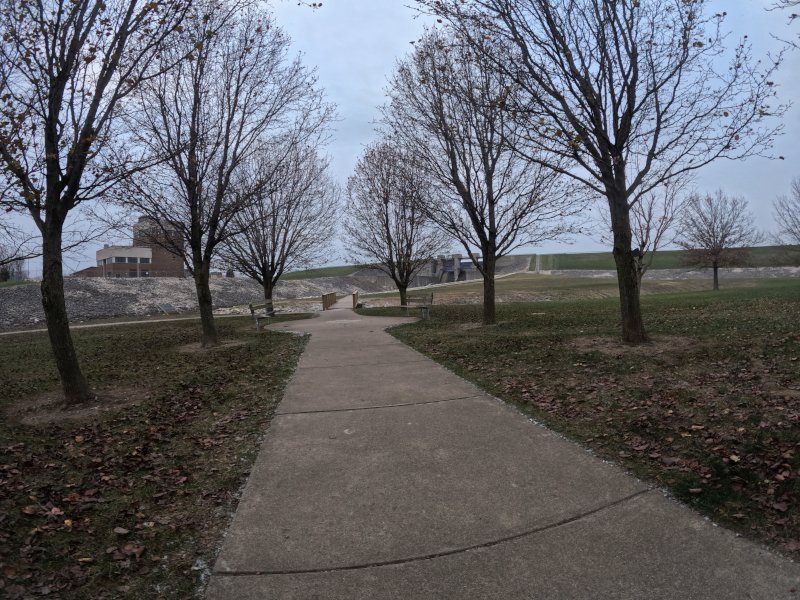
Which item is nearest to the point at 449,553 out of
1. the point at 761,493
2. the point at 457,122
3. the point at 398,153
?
the point at 761,493

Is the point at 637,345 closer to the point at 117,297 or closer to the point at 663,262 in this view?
the point at 117,297

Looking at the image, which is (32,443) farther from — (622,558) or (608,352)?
(608,352)

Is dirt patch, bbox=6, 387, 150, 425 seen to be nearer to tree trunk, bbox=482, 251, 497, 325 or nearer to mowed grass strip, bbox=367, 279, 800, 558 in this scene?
mowed grass strip, bbox=367, 279, 800, 558

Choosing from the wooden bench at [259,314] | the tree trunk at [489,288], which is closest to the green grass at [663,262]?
the wooden bench at [259,314]

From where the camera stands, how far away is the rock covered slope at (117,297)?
27.6m

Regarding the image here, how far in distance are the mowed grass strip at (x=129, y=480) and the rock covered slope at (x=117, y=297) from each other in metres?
21.1

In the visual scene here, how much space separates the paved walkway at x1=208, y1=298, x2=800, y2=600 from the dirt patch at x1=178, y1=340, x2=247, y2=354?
7.59 m

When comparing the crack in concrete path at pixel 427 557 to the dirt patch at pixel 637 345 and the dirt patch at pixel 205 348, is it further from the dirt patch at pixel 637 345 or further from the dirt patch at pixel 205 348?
the dirt patch at pixel 205 348

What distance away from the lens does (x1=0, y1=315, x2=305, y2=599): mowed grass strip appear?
316cm

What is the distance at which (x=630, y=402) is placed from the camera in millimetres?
6109

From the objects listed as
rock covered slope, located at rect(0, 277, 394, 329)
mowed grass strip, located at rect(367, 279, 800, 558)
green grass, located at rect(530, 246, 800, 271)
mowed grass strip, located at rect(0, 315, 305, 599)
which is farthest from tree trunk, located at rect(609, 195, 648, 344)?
green grass, located at rect(530, 246, 800, 271)

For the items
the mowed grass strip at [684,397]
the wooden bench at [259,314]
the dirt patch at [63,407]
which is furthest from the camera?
the wooden bench at [259,314]

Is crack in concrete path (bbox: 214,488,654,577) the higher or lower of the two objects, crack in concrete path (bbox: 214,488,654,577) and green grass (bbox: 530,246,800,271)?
the lower

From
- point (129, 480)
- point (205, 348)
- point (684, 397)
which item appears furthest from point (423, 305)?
point (129, 480)
